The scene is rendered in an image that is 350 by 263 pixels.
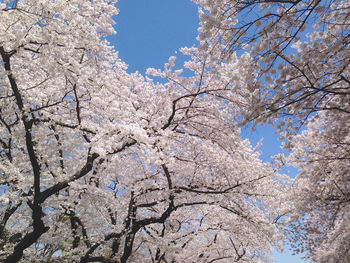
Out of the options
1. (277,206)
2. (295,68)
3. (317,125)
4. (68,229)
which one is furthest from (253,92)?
A: (317,125)

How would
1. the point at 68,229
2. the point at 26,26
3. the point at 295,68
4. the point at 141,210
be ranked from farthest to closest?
the point at 141,210
the point at 68,229
the point at 26,26
the point at 295,68

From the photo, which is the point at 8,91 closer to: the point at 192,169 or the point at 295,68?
the point at 192,169

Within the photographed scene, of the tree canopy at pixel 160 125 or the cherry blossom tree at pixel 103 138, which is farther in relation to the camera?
the cherry blossom tree at pixel 103 138

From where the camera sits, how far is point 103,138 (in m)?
7.30

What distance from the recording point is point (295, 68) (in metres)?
4.41

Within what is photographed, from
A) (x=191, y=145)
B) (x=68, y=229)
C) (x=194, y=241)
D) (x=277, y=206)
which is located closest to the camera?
(x=191, y=145)

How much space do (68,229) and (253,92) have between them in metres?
9.66

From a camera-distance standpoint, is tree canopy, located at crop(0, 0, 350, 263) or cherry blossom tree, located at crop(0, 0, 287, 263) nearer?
tree canopy, located at crop(0, 0, 350, 263)

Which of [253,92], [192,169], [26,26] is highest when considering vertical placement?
[26,26]

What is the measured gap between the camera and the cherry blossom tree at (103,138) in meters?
6.54

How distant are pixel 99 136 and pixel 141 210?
310 inches

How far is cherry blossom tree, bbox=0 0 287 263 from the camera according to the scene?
6.54 metres

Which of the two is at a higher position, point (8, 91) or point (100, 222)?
point (8, 91)

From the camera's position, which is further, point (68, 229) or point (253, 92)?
point (68, 229)
